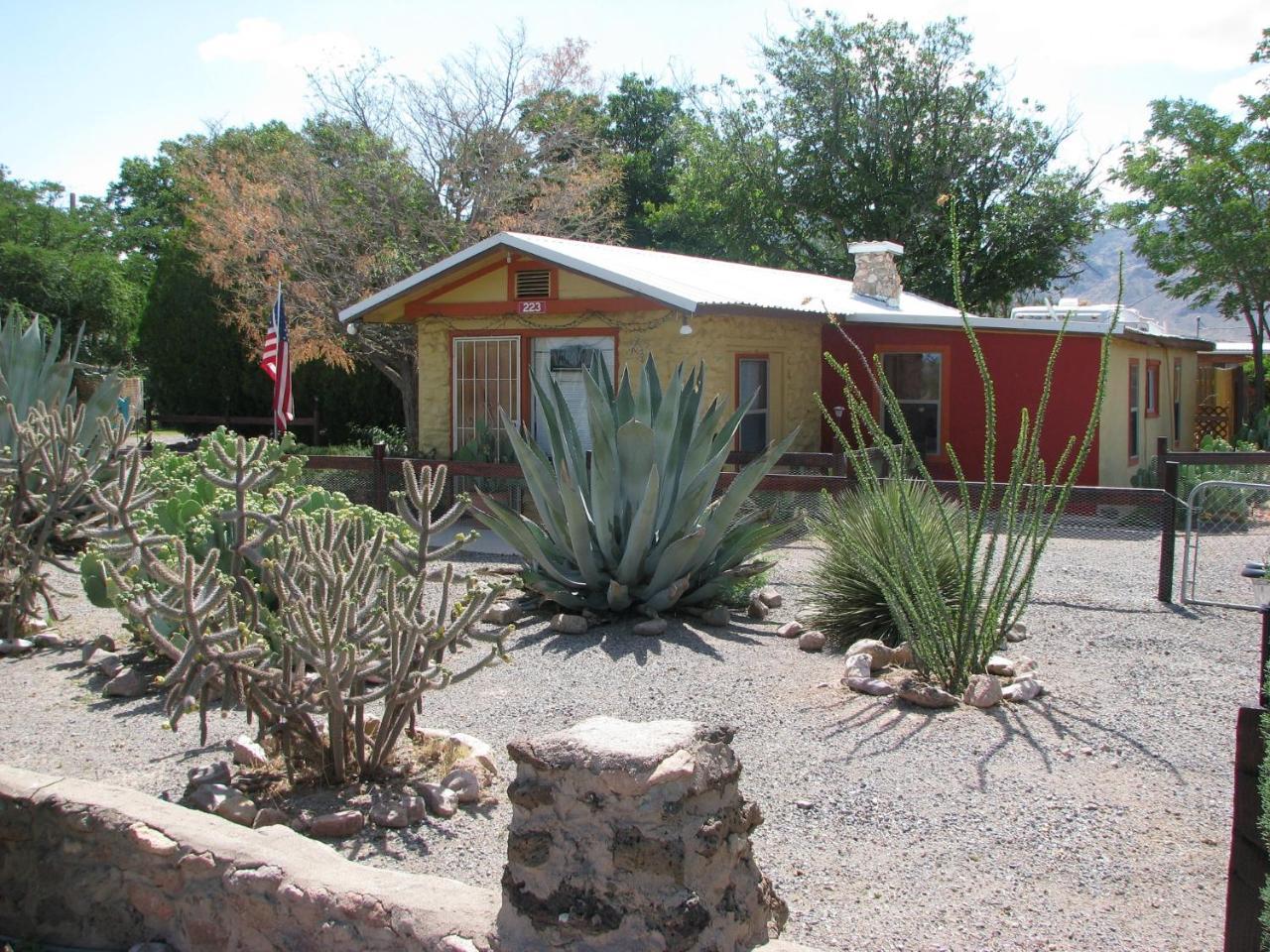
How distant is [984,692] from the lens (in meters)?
5.82

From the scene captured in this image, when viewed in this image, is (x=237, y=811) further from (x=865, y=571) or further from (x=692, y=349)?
(x=692, y=349)

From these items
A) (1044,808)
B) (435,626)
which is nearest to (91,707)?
(435,626)

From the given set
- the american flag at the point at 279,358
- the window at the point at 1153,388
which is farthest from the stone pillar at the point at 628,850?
the window at the point at 1153,388

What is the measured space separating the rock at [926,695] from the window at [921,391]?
10614mm

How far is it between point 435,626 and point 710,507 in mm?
3870

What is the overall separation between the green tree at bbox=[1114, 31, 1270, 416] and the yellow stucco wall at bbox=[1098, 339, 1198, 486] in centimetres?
Result: 217

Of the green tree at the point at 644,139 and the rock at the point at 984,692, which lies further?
the green tree at the point at 644,139

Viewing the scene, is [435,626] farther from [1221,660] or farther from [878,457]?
[878,457]

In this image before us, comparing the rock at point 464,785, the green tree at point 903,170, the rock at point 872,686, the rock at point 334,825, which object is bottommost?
the rock at point 334,825

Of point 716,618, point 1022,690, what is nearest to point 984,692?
point 1022,690

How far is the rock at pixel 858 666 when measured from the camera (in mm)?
6188

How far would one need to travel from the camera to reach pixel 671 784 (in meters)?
3.00

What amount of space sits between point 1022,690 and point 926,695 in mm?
521

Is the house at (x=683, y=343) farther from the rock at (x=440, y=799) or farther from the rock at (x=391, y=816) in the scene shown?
the rock at (x=391, y=816)
